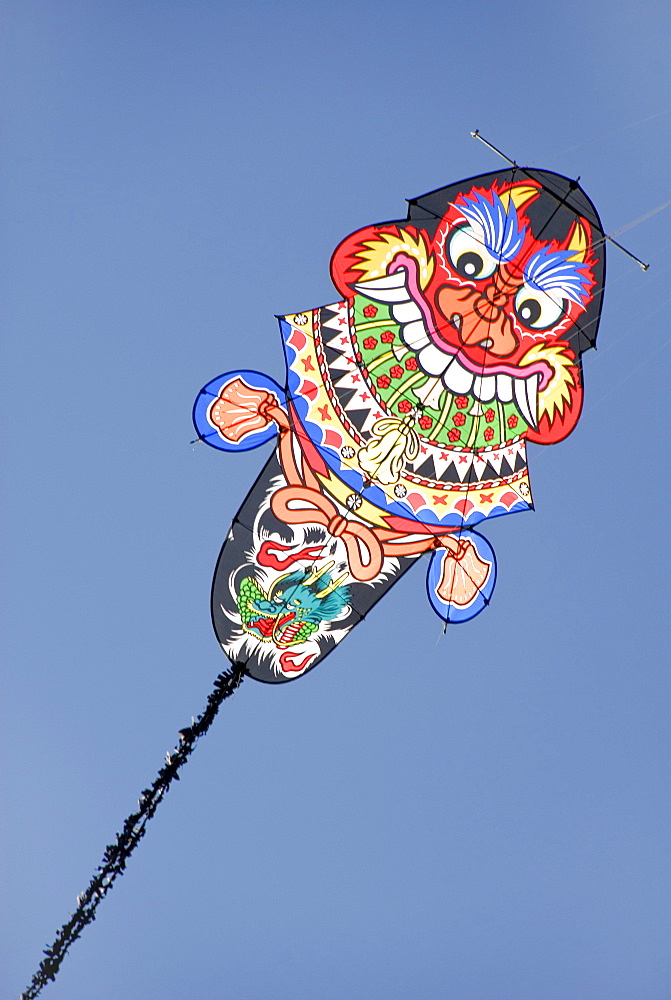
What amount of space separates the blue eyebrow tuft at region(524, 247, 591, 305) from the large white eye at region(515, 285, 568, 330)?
0.08 m

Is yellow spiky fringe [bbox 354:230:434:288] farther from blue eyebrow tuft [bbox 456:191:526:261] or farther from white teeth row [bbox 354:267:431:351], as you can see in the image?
blue eyebrow tuft [bbox 456:191:526:261]

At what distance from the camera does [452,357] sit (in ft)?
40.9

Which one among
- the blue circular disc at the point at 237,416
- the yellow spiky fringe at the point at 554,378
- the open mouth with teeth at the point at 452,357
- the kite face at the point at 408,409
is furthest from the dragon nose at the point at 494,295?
the blue circular disc at the point at 237,416

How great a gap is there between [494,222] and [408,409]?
241cm

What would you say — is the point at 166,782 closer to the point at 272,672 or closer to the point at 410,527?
the point at 272,672

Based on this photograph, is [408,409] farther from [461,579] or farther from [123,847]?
[123,847]

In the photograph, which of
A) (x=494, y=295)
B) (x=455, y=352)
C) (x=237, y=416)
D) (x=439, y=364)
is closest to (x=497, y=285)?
(x=494, y=295)

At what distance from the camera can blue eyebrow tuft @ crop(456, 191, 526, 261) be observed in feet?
39.4

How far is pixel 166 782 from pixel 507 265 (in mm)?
7062

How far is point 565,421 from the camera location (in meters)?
12.6

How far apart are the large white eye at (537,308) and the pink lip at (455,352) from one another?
1.59ft

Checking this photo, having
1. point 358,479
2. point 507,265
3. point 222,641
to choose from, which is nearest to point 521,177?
point 507,265

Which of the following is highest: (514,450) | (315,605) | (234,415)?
(514,450)

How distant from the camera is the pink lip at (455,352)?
1216 cm
